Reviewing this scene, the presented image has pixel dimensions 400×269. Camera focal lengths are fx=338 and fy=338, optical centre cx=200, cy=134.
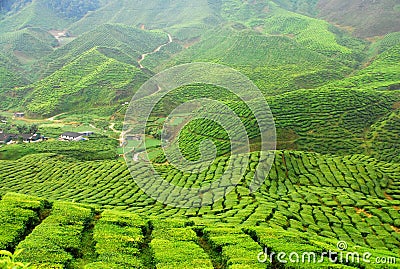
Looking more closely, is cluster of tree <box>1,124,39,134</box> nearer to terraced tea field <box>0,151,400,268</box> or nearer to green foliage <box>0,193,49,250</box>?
terraced tea field <box>0,151,400,268</box>

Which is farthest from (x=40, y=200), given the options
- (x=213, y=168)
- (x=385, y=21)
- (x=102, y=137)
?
(x=385, y=21)

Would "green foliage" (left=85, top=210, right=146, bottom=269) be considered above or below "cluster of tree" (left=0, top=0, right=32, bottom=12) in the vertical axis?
Answer: below

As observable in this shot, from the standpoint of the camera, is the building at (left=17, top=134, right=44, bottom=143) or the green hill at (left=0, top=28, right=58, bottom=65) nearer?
the building at (left=17, top=134, right=44, bottom=143)

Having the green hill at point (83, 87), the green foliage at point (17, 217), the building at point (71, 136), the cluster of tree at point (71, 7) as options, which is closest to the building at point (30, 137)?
the building at point (71, 136)

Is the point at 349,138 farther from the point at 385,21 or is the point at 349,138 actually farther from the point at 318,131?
the point at 385,21

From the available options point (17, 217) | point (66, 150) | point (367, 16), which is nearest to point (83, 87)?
point (66, 150)

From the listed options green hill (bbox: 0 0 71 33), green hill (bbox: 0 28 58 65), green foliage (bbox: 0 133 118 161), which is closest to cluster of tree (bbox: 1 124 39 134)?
green foliage (bbox: 0 133 118 161)
